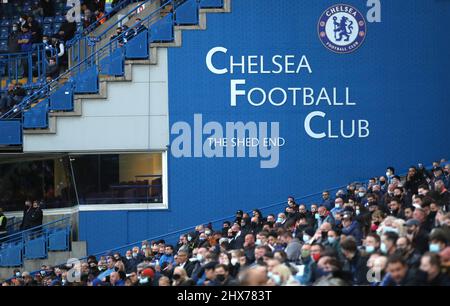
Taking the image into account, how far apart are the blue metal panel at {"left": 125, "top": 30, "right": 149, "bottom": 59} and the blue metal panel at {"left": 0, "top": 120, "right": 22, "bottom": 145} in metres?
2.93

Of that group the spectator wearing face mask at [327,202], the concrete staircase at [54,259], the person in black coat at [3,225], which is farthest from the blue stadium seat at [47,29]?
the spectator wearing face mask at [327,202]

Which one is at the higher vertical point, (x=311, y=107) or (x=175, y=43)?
(x=175, y=43)

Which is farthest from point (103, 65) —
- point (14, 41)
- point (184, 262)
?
point (184, 262)

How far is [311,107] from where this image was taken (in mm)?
25391

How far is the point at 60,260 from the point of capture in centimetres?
2552

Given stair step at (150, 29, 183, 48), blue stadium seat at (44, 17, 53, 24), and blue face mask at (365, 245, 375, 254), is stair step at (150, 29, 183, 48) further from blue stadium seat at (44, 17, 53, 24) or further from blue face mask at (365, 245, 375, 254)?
blue face mask at (365, 245, 375, 254)

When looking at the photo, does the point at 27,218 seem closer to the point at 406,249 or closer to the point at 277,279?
the point at 277,279

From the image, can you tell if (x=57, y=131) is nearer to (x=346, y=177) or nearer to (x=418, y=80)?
(x=346, y=177)

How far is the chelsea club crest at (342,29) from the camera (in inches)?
999

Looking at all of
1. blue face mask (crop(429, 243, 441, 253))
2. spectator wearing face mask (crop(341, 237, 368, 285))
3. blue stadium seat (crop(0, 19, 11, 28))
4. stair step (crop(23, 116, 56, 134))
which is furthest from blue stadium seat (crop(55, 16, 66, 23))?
blue face mask (crop(429, 243, 441, 253))

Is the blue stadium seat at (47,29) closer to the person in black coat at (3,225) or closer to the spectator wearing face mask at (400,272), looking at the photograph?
the person in black coat at (3,225)

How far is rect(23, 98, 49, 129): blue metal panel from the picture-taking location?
84.3ft

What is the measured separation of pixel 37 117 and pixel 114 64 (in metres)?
2.10

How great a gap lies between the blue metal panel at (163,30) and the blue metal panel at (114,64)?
0.81 metres
